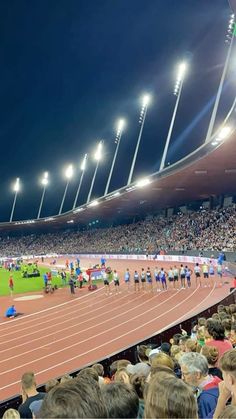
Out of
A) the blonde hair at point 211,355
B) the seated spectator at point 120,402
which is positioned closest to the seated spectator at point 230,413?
the seated spectator at point 120,402

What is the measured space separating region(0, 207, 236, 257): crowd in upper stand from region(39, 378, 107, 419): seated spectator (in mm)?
34135

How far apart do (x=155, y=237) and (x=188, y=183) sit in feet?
64.4

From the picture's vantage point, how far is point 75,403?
164 cm

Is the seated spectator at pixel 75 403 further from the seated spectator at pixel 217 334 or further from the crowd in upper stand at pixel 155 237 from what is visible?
the crowd in upper stand at pixel 155 237

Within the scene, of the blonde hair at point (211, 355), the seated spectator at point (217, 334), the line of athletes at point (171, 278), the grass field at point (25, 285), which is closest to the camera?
the blonde hair at point (211, 355)

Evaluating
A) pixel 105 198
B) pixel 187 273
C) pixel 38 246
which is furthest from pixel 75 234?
pixel 187 273

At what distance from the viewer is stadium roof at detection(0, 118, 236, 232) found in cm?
2686

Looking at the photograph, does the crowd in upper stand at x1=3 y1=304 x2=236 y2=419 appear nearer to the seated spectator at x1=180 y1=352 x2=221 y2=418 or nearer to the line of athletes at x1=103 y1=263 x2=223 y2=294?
the seated spectator at x1=180 y1=352 x2=221 y2=418

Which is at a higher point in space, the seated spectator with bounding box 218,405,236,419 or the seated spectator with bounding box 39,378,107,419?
the seated spectator with bounding box 39,378,107,419

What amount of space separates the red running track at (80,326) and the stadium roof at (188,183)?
894cm

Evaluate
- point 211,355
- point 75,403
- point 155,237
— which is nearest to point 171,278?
point 211,355

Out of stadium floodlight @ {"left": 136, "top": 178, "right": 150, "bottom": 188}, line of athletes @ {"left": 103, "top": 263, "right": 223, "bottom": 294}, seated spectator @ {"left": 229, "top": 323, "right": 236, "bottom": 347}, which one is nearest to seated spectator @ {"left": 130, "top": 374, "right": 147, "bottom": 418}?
seated spectator @ {"left": 229, "top": 323, "right": 236, "bottom": 347}

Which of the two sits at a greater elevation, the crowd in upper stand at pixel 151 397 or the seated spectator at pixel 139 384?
the crowd in upper stand at pixel 151 397

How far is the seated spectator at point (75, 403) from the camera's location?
159 cm
